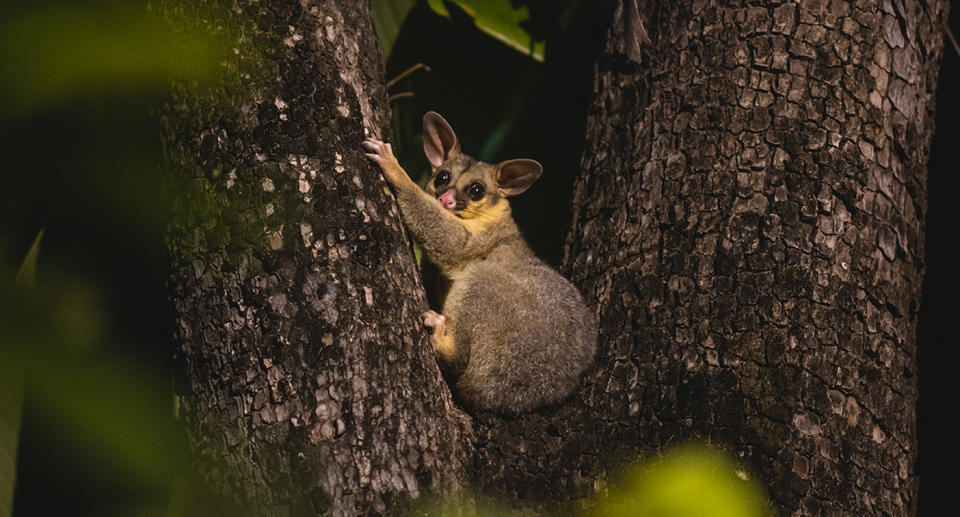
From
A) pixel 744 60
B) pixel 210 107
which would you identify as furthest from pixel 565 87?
pixel 210 107

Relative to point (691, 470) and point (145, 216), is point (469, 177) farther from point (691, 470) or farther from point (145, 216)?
point (691, 470)

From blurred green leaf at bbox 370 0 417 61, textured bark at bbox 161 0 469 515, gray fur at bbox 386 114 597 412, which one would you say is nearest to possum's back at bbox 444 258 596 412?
gray fur at bbox 386 114 597 412

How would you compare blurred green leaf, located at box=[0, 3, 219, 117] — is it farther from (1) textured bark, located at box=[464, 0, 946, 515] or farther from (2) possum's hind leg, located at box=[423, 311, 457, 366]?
(1) textured bark, located at box=[464, 0, 946, 515]

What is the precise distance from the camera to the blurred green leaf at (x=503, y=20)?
11.5ft

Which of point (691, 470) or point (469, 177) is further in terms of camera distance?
point (469, 177)

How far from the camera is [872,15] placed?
2.72 meters

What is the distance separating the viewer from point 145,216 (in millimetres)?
1931

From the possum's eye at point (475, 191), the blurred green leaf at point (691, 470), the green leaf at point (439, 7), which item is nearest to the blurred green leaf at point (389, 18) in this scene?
the green leaf at point (439, 7)

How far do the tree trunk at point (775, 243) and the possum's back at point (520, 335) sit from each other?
0.11 metres

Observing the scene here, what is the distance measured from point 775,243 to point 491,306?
1.11 meters

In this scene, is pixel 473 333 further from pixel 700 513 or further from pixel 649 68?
pixel 700 513

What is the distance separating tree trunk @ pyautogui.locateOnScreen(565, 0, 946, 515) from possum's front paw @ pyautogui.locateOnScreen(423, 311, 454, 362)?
57cm

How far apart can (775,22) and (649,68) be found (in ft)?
1.65

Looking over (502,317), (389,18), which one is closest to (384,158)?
(502,317)
